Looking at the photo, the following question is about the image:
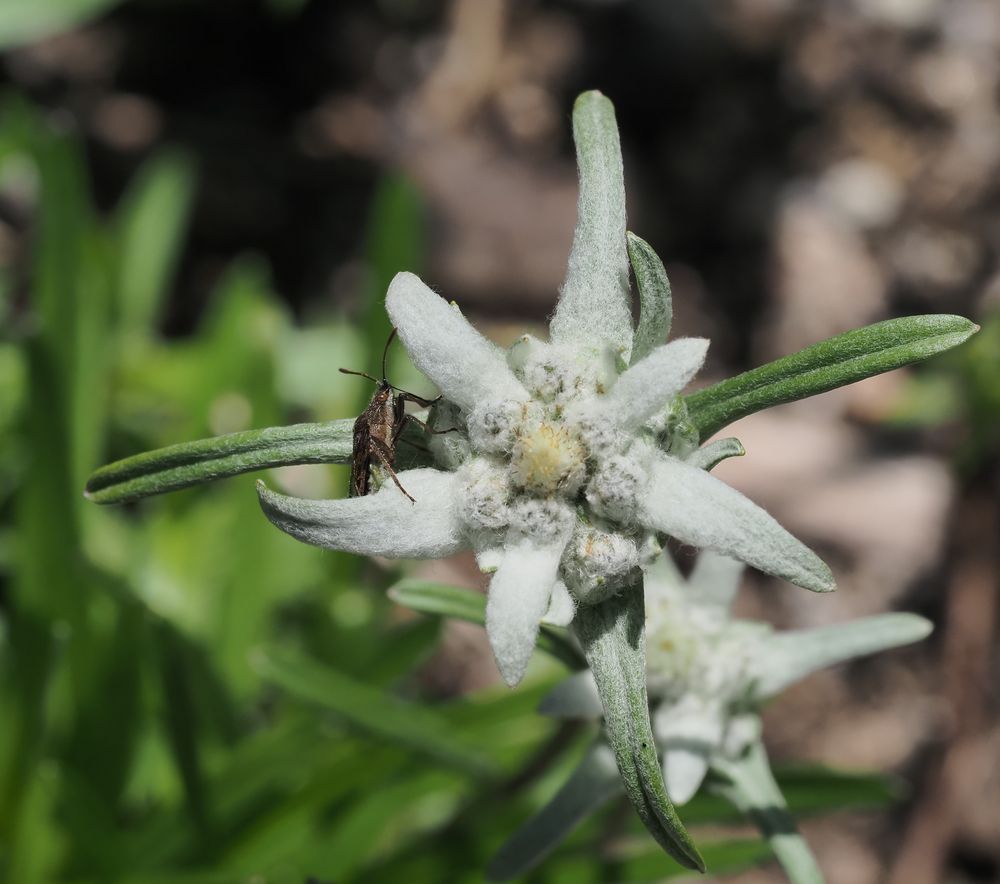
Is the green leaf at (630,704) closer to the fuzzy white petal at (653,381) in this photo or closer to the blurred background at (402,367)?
the fuzzy white petal at (653,381)

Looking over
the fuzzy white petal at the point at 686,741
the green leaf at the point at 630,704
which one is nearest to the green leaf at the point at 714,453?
the green leaf at the point at 630,704

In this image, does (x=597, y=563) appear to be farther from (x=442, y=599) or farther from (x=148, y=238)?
A: (x=148, y=238)

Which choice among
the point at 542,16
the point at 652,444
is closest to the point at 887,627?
the point at 652,444

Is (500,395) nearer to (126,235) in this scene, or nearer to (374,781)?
(374,781)

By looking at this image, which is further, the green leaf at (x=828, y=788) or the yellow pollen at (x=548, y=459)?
the green leaf at (x=828, y=788)

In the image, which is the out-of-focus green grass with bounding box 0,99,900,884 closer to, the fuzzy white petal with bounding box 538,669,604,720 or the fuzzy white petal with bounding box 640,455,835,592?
the fuzzy white petal with bounding box 538,669,604,720

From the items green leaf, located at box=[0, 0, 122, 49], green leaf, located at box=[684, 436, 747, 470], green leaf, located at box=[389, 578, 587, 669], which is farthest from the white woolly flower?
green leaf, located at box=[0, 0, 122, 49]
